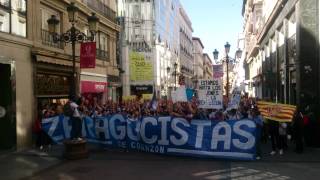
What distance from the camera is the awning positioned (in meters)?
26.2

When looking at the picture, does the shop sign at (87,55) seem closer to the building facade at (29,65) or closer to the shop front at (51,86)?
the building facade at (29,65)

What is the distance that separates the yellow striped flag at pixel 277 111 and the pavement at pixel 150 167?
3.95 ft

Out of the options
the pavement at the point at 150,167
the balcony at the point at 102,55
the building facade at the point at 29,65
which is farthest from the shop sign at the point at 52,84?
the balcony at the point at 102,55

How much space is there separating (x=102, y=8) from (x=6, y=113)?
13.5 m

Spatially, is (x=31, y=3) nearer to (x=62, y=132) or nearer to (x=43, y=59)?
(x=43, y=59)

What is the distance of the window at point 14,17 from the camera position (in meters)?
18.0

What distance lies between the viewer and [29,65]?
775 inches

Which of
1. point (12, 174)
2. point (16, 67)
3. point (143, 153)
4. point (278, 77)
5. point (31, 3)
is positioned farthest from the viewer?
point (278, 77)

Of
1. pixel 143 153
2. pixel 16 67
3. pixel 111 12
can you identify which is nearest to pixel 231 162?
pixel 143 153

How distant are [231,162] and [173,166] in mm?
1900

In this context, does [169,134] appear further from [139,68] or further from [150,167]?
[139,68]

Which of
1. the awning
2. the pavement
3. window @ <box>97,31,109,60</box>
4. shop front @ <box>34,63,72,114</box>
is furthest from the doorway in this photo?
window @ <box>97,31,109,60</box>

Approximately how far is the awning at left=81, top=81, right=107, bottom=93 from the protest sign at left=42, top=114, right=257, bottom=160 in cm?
717

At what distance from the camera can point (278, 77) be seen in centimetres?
3150
